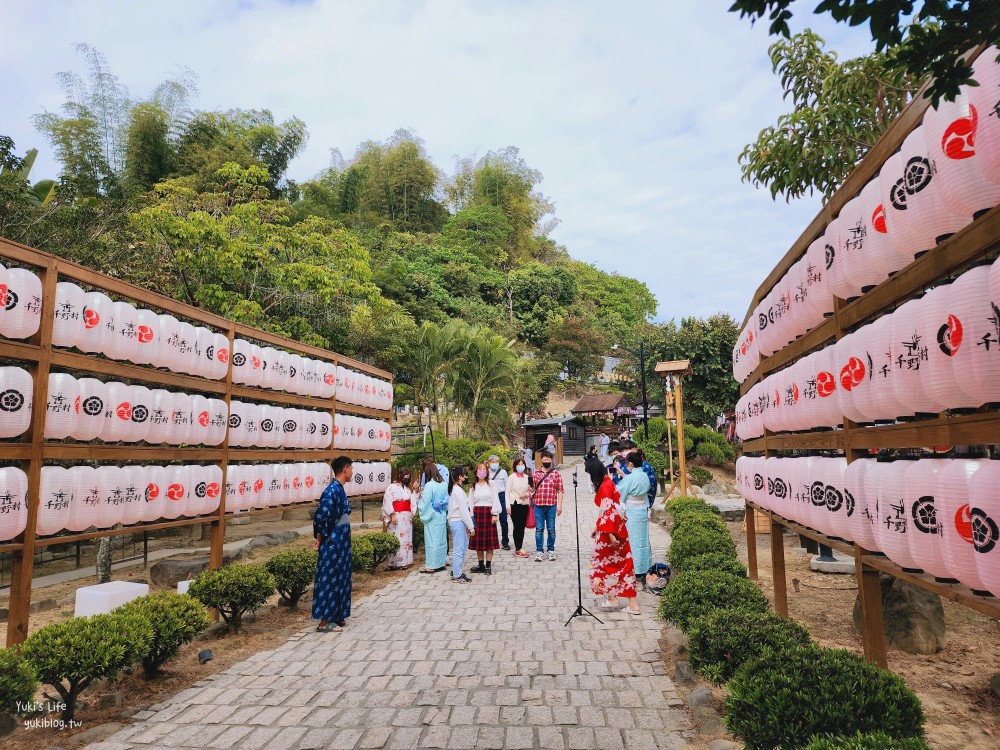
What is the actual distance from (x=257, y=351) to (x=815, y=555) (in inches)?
332

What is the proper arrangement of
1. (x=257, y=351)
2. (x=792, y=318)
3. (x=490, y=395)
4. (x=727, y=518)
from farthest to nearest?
1. (x=490, y=395)
2. (x=727, y=518)
3. (x=257, y=351)
4. (x=792, y=318)

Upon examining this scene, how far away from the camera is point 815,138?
6.66 meters

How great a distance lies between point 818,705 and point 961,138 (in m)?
2.45

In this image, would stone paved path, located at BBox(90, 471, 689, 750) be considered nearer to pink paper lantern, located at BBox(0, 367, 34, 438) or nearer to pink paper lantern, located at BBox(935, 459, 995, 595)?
pink paper lantern, located at BBox(935, 459, 995, 595)

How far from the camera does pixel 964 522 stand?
97.8 inches

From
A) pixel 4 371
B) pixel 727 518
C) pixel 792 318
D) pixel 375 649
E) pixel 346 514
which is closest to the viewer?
pixel 4 371

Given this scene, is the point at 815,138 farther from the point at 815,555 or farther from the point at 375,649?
the point at 375,649

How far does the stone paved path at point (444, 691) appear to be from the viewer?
142 inches

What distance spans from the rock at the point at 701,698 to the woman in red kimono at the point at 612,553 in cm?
263

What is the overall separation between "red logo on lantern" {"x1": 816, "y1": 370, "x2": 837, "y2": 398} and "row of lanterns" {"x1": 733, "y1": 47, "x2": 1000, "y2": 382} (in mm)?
505

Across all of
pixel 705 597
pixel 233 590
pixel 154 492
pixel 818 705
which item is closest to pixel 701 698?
pixel 705 597

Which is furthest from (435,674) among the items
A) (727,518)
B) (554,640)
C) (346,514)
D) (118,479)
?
(727,518)

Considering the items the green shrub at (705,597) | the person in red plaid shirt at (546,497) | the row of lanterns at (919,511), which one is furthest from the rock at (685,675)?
the person in red plaid shirt at (546,497)

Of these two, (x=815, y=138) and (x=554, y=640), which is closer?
(x=554, y=640)
